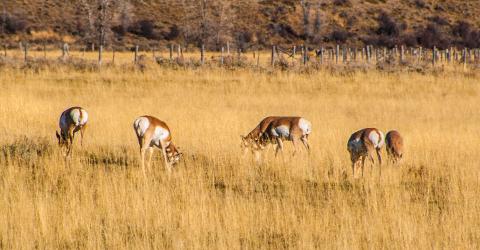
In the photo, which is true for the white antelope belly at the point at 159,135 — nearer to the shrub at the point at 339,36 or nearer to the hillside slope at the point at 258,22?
the hillside slope at the point at 258,22

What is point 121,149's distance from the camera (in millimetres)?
14555

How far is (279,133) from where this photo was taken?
13445 mm

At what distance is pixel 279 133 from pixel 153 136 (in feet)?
8.95

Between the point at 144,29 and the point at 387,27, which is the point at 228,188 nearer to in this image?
the point at 144,29

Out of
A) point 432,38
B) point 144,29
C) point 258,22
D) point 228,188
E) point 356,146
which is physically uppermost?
point 258,22

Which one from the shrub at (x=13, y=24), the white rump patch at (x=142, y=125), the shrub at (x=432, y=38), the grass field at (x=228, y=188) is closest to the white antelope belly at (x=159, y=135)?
the white rump patch at (x=142, y=125)

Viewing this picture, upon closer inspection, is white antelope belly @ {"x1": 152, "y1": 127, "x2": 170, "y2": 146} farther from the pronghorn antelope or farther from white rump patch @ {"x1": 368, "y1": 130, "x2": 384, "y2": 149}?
white rump patch @ {"x1": 368, "y1": 130, "x2": 384, "y2": 149}

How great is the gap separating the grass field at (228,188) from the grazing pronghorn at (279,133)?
37 cm

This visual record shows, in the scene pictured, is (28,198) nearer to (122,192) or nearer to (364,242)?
(122,192)

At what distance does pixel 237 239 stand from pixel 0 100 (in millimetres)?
16004

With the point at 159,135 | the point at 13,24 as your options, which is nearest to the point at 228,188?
the point at 159,135

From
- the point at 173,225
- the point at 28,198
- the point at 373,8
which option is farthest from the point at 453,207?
the point at 373,8

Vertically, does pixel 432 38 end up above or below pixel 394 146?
above

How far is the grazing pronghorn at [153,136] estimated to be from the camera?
1180 cm
